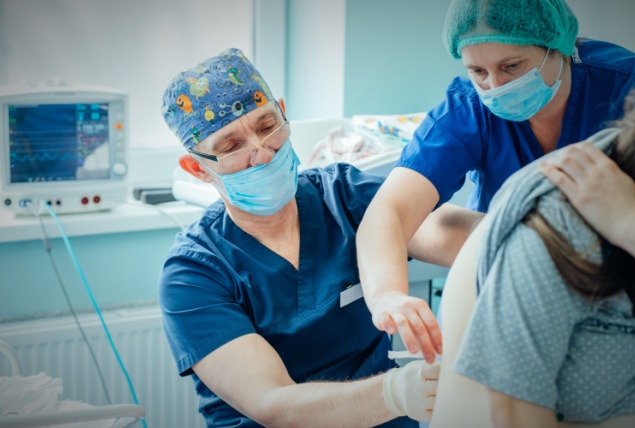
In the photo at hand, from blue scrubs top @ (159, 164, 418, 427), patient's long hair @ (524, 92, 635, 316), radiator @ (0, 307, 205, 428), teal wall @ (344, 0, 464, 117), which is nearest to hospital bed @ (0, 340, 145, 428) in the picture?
blue scrubs top @ (159, 164, 418, 427)

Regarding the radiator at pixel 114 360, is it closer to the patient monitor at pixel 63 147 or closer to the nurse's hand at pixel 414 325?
the patient monitor at pixel 63 147

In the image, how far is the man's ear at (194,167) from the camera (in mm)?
1773

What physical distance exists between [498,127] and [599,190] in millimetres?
719

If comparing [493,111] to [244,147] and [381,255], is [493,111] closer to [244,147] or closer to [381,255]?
[381,255]

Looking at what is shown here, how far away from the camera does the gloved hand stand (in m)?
1.22

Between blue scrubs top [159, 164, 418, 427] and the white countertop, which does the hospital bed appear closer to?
blue scrubs top [159, 164, 418, 427]

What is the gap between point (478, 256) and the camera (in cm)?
107

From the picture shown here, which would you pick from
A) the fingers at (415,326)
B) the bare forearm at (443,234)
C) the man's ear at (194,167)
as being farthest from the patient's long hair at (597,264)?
the man's ear at (194,167)

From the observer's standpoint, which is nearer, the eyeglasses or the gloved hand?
the gloved hand

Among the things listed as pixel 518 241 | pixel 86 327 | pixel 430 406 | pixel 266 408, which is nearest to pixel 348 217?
pixel 266 408

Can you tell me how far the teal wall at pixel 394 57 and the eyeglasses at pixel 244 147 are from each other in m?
1.25

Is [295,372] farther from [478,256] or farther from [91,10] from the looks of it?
[91,10]

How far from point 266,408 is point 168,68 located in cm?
199

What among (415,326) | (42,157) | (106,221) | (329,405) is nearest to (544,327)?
(415,326)
